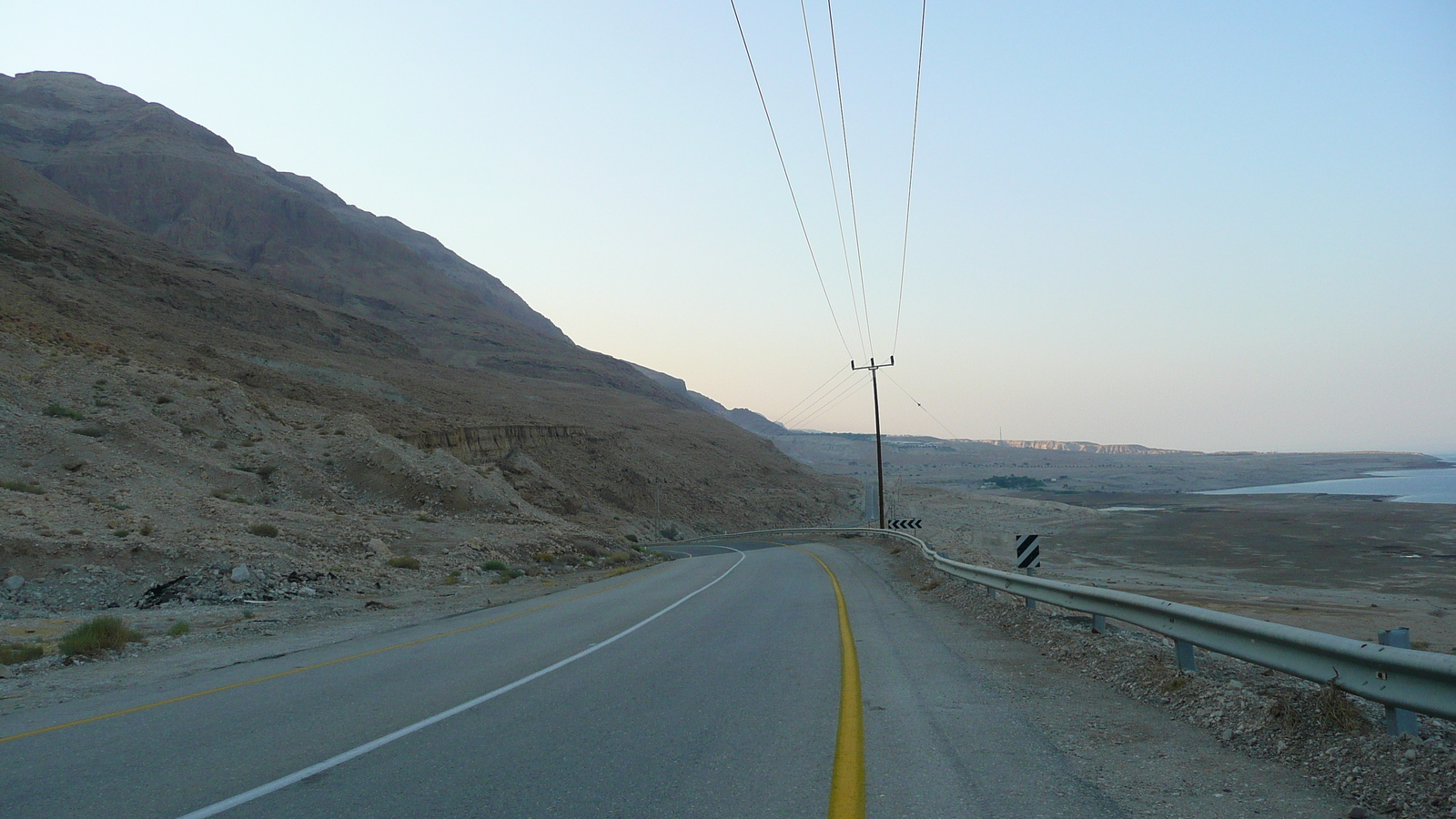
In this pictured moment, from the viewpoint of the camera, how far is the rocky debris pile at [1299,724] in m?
3.99

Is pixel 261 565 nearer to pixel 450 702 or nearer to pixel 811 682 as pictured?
pixel 450 702

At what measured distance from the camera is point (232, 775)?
501 cm

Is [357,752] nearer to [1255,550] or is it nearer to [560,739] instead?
[560,739]

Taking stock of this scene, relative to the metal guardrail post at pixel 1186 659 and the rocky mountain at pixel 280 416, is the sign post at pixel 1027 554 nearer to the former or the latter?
the metal guardrail post at pixel 1186 659

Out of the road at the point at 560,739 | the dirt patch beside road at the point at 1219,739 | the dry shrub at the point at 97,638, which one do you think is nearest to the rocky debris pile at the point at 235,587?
the dry shrub at the point at 97,638

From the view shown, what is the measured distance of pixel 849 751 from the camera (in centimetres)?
526

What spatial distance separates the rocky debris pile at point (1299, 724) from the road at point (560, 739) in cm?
125

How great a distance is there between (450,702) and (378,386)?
68022mm

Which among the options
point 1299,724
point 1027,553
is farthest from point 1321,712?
point 1027,553

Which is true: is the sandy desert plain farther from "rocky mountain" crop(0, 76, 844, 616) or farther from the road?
"rocky mountain" crop(0, 76, 844, 616)

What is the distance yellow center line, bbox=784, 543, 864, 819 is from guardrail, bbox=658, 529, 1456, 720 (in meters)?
2.87

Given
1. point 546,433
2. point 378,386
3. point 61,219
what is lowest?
point 546,433

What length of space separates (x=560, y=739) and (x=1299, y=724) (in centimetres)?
497

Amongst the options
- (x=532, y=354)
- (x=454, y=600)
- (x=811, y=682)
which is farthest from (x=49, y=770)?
(x=532, y=354)
